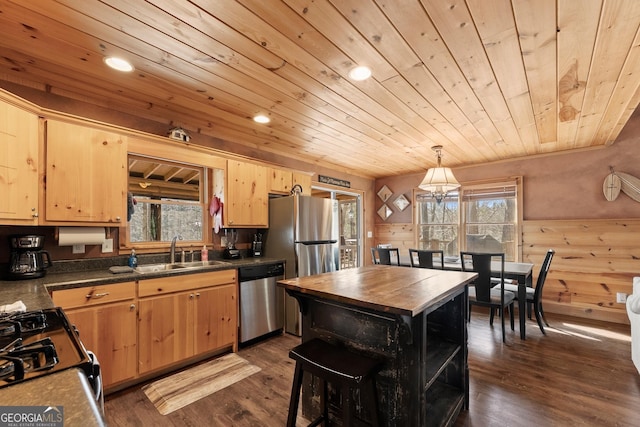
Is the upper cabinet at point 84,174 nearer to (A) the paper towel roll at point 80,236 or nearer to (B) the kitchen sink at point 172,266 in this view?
(A) the paper towel roll at point 80,236

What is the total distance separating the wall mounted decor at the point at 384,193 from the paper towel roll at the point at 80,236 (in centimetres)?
474

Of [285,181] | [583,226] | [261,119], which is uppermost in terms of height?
[261,119]

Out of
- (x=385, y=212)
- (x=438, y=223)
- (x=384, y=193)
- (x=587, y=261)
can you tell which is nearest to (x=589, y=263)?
(x=587, y=261)

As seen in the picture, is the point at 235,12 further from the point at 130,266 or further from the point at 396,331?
the point at 130,266

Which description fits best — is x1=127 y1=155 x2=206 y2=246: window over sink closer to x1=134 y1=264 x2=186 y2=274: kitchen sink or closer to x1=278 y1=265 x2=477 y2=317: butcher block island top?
x1=134 y1=264 x2=186 y2=274: kitchen sink

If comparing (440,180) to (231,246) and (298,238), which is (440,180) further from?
(231,246)

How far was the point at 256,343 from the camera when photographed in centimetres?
313

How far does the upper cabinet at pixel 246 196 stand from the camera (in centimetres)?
318

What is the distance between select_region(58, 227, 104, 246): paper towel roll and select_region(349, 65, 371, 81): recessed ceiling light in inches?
94.5

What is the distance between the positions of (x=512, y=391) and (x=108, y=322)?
10.2ft

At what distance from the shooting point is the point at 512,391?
A: 2.21 meters

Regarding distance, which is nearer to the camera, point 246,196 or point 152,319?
point 152,319

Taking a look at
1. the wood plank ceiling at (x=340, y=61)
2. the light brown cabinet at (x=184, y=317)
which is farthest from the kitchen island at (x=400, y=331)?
the wood plank ceiling at (x=340, y=61)

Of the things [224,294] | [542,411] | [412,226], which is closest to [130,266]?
[224,294]
